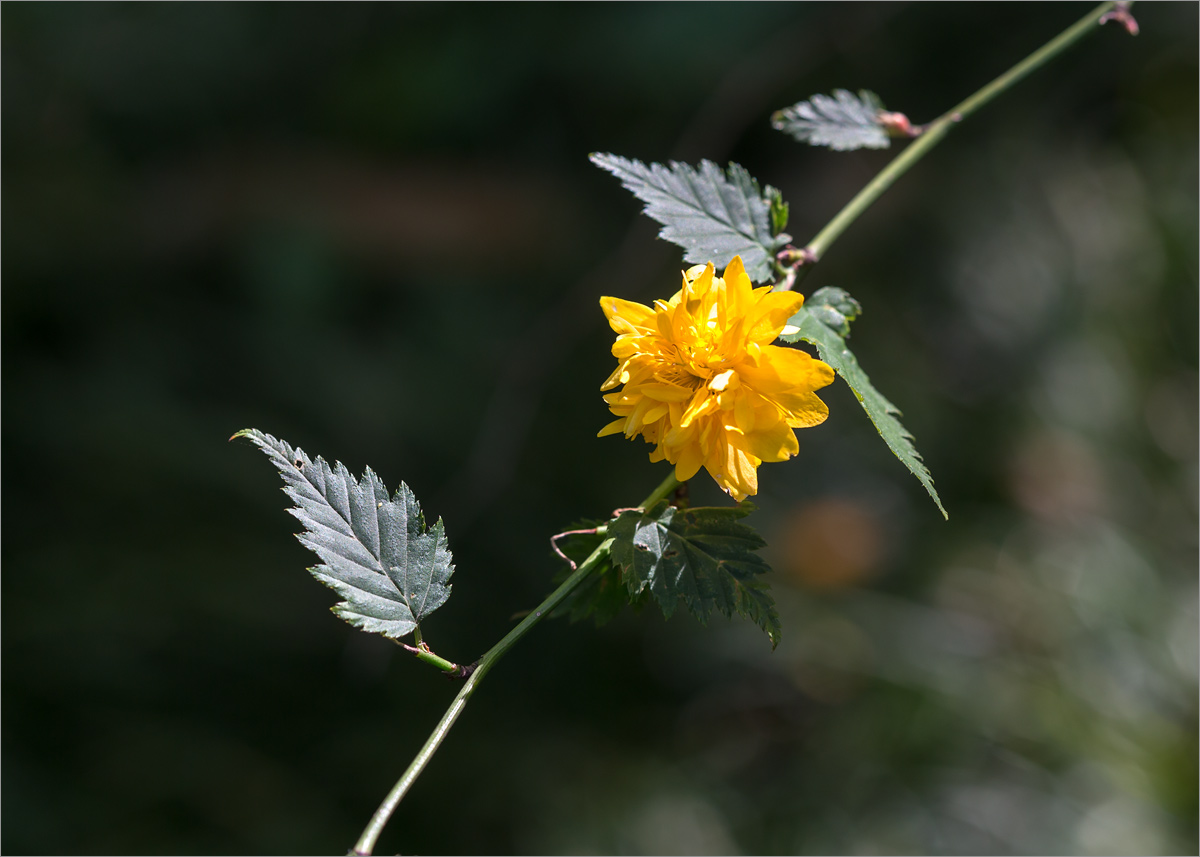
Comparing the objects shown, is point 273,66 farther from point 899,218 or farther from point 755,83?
point 899,218

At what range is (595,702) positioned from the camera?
2127 mm

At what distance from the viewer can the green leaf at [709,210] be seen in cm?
68

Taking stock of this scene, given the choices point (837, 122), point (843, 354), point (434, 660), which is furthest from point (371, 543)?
point (837, 122)

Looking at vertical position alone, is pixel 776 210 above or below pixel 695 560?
above

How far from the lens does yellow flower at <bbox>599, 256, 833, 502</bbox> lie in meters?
0.58

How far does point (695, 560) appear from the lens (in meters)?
0.61

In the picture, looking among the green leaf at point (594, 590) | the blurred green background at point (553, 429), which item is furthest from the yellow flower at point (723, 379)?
the blurred green background at point (553, 429)

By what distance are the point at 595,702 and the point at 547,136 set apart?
1529mm

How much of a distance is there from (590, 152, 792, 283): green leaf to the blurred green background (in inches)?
40.0

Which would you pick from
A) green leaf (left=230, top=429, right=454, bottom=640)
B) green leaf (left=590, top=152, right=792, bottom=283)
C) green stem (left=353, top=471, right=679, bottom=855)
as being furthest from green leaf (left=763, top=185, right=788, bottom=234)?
green leaf (left=230, top=429, right=454, bottom=640)

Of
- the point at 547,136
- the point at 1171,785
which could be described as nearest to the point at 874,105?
the point at 547,136

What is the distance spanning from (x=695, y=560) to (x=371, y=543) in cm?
26

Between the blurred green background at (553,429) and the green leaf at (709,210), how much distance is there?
1016 mm

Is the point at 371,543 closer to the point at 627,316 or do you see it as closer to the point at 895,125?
the point at 627,316
